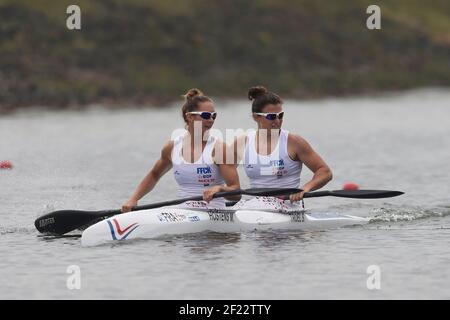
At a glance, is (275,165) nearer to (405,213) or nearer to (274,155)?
(274,155)

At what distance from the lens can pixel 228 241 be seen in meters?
Result: 20.2

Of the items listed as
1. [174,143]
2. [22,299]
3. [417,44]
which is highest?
[417,44]

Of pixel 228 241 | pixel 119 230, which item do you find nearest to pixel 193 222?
pixel 228 241

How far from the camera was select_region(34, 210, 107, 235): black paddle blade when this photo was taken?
2125 centimetres

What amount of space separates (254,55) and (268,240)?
73.3 metres

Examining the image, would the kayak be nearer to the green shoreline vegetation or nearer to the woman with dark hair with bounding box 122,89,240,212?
the woman with dark hair with bounding box 122,89,240,212

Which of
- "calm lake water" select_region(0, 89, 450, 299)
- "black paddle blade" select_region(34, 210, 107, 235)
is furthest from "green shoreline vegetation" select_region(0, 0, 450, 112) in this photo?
"black paddle blade" select_region(34, 210, 107, 235)

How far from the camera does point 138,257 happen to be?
1891 cm

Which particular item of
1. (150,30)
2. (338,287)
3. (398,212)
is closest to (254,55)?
(150,30)

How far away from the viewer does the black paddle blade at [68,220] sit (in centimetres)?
2125

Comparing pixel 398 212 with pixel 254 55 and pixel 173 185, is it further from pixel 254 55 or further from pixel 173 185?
pixel 254 55

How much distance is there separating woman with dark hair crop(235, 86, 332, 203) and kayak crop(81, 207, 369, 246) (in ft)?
2.04

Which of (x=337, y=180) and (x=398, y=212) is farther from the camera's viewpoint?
(x=337, y=180)

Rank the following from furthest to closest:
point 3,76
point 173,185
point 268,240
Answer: point 3,76, point 173,185, point 268,240
